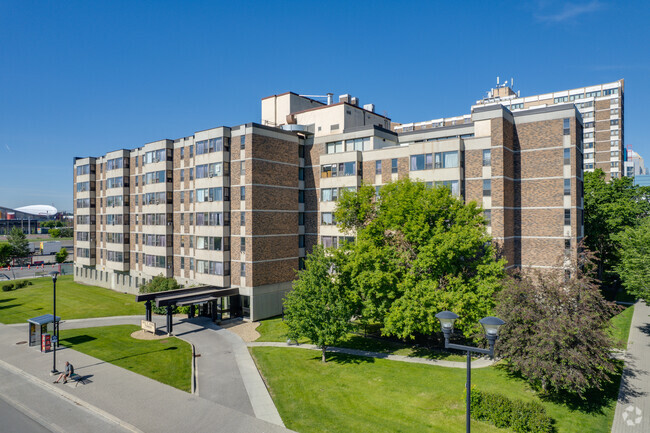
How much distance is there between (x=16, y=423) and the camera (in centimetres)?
1902

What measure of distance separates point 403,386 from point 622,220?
1521 inches

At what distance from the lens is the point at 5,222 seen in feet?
632

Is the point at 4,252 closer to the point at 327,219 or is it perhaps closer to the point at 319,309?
the point at 327,219

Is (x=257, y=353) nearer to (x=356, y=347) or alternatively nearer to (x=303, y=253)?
(x=356, y=347)

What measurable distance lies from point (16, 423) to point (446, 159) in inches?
1376

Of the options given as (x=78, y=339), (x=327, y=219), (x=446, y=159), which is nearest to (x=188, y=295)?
(x=78, y=339)

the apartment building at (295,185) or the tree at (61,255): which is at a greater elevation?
the apartment building at (295,185)

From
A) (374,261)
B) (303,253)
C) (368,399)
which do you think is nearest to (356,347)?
(374,261)

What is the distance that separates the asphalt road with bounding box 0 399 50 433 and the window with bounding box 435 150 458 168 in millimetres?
33362

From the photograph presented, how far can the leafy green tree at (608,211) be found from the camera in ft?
148

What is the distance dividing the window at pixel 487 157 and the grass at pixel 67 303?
131 ft

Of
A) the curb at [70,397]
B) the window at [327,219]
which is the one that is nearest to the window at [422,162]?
the window at [327,219]

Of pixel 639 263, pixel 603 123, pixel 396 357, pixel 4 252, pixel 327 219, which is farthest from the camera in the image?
pixel 4 252

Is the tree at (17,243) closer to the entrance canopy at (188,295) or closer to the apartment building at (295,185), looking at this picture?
the apartment building at (295,185)
